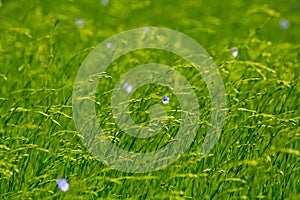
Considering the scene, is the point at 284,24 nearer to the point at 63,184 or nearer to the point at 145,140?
the point at 145,140

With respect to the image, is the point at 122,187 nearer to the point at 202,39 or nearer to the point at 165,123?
the point at 165,123

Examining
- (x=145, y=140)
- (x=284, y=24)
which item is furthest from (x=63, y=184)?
(x=284, y=24)

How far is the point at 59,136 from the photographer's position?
3807 mm

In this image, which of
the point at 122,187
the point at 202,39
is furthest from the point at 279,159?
the point at 202,39

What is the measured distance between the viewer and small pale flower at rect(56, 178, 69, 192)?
330 centimetres

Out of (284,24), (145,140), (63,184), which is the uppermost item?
(284,24)

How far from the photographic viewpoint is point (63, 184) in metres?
3.32

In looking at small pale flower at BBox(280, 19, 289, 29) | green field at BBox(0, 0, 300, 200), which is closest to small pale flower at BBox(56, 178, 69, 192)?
green field at BBox(0, 0, 300, 200)

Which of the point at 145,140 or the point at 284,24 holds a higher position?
the point at 284,24

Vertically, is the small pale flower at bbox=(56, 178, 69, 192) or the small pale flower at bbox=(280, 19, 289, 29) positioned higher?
the small pale flower at bbox=(280, 19, 289, 29)

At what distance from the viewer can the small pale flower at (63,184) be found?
330 centimetres

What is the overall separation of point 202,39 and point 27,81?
1.94 m

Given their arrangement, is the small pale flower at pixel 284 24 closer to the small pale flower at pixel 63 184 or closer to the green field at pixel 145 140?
the green field at pixel 145 140

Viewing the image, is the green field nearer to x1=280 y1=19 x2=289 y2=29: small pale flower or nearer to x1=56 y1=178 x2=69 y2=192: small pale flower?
x1=56 y1=178 x2=69 y2=192: small pale flower
